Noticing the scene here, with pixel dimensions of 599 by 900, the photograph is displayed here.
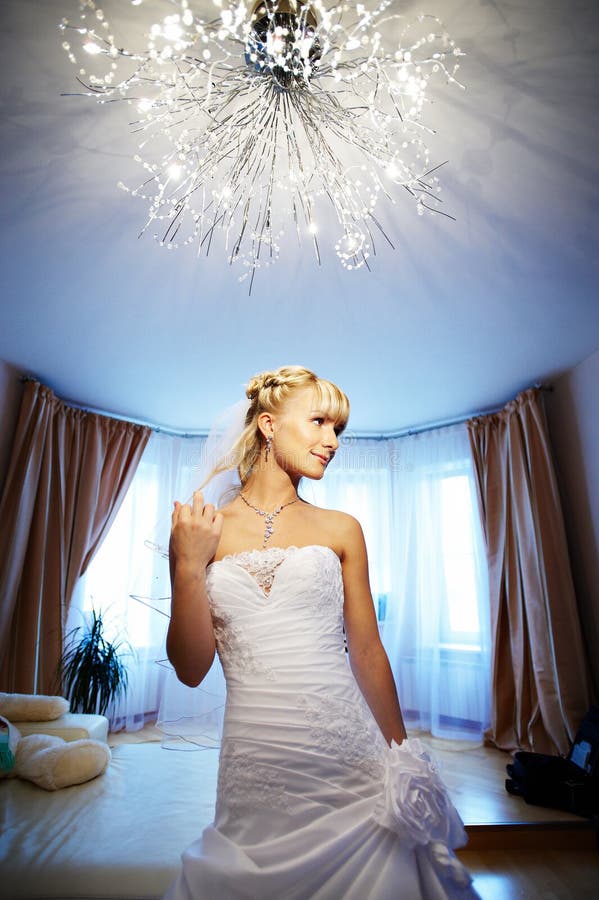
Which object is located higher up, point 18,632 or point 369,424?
point 369,424

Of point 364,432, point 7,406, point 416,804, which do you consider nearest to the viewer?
point 416,804

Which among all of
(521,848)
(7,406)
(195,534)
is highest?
(7,406)

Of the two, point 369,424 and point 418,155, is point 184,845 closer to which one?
point 418,155

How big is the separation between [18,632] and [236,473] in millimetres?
3508

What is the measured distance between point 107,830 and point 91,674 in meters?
2.45

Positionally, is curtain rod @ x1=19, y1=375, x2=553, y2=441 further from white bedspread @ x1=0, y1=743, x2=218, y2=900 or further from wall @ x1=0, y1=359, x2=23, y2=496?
white bedspread @ x1=0, y1=743, x2=218, y2=900

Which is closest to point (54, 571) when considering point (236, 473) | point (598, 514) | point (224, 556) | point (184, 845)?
point (184, 845)

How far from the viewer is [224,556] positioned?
1.14 m

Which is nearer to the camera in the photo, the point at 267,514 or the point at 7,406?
the point at 267,514

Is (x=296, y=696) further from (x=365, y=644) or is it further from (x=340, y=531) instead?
(x=340, y=531)

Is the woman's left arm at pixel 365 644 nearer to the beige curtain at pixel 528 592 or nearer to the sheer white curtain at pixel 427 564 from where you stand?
the beige curtain at pixel 528 592

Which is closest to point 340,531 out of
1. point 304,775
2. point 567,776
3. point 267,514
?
point 267,514

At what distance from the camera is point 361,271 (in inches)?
110

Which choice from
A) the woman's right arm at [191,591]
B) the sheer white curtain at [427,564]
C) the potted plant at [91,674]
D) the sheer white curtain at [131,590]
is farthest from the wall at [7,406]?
the woman's right arm at [191,591]
